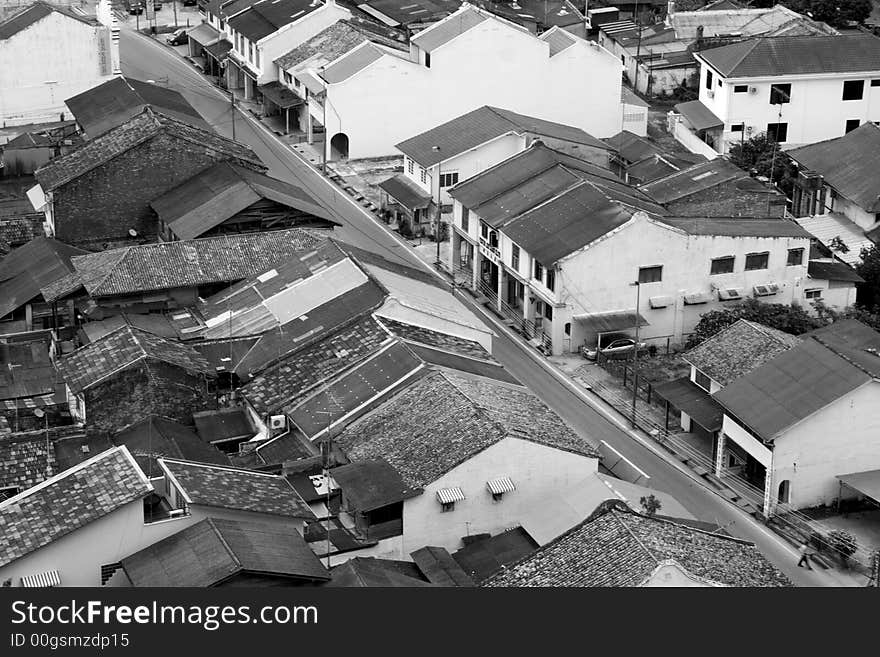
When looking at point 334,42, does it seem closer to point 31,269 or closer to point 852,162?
point 31,269

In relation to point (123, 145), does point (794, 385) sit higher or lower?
higher

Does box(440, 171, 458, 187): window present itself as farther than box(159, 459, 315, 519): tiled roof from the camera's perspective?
Yes

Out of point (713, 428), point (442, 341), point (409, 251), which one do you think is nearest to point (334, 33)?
point (409, 251)

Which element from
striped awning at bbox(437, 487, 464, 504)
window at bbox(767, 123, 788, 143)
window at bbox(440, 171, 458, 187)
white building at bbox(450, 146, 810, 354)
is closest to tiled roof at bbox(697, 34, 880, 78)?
window at bbox(767, 123, 788, 143)

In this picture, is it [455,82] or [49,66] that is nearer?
[455,82]

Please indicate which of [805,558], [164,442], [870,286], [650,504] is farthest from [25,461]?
[870,286]

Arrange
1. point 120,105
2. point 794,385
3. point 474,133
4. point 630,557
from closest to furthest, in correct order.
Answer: point 630,557
point 794,385
point 474,133
point 120,105

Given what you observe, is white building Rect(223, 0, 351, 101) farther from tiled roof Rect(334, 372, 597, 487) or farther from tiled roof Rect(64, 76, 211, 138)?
tiled roof Rect(334, 372, 597, 487)
